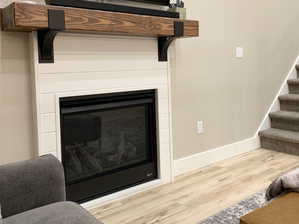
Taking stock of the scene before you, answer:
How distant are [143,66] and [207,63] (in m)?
0.84

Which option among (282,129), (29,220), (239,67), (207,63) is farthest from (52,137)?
(282,129)

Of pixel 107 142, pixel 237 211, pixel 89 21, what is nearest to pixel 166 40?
pixel 89 21

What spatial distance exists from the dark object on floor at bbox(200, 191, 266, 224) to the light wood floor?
2.3 inches

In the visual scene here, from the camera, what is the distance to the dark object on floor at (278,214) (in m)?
1.32

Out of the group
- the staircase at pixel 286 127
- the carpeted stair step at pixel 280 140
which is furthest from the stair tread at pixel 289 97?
the carpeted stair step at pixel 280 140

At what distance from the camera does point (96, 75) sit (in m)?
2.47

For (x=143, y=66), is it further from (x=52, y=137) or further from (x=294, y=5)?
(x=294, y=5)

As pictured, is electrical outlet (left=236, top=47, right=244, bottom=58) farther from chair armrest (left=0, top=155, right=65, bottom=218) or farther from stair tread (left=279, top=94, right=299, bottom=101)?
chair armrest (left=0, top=155, right=65, bottom=218)

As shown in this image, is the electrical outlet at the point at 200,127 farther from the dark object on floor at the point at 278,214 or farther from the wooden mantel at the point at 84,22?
the dark object on floor at the point at 278,214

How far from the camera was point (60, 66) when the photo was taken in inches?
89.8

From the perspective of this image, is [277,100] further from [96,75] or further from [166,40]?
[96,75]

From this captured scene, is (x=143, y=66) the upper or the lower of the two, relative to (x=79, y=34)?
lower

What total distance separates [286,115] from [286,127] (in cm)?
15

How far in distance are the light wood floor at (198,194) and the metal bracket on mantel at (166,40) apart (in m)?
1.10
